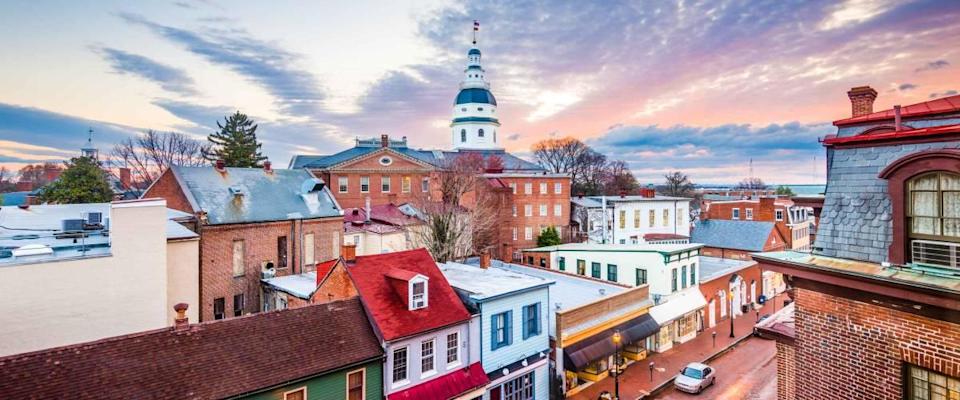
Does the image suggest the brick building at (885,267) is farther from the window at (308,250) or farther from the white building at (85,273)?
the window at (308,250)

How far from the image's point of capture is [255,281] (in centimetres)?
2716

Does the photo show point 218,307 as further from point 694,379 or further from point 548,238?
point 548,238

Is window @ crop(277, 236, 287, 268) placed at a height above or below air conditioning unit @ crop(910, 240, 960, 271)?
below

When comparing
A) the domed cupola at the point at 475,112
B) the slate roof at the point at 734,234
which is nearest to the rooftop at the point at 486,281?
the slate roof at the point at 734,234

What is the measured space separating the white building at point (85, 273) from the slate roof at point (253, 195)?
468 centimetres

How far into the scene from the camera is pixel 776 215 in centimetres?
4919

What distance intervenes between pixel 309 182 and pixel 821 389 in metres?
30.3

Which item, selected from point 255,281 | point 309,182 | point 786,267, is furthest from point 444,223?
point 786,267

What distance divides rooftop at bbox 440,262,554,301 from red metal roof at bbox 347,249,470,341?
3.44 ft

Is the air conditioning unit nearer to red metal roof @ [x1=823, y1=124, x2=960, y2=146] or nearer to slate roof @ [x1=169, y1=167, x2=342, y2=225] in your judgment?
red metal roof @ [x1=823, y1=124, x2=960, y2=146]

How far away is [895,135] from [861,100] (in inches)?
169

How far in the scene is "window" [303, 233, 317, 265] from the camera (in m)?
30.2

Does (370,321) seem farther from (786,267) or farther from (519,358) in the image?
(786,267)

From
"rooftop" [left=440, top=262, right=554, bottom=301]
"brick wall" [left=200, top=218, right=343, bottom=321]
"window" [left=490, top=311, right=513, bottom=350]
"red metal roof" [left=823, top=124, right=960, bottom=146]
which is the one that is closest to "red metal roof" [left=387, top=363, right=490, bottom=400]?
"window" [left=490, top=311, right=513, bottom=350]
